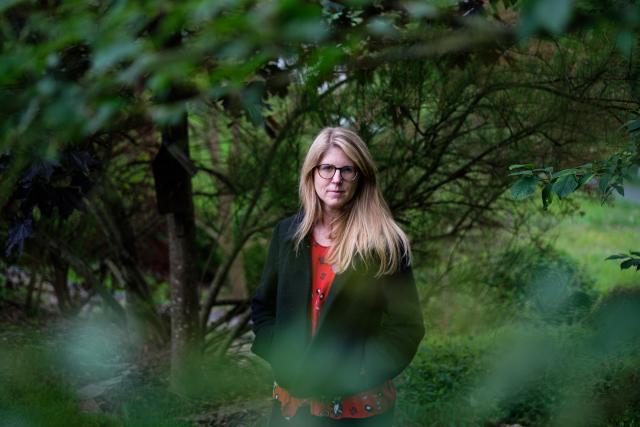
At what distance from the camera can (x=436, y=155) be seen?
466 centimetres

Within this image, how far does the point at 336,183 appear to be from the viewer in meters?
2.68

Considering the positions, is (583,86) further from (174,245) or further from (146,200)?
(146,200)

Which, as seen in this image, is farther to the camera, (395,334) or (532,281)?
(532,281)

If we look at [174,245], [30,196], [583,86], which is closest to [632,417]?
[583,86]

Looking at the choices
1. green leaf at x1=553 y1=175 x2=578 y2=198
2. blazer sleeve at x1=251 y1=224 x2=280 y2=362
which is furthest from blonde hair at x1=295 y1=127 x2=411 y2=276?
green leaf at x1=553 y1=175 x2=578 y2=198

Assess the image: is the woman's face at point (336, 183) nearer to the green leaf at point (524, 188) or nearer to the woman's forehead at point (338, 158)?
the woman's forehead at point (338, 158)

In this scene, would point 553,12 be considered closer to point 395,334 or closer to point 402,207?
point 395,334

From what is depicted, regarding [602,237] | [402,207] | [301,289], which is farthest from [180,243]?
[602,237]

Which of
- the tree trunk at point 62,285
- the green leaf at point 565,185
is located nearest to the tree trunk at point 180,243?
Answer: the tree trunk at point 62,285

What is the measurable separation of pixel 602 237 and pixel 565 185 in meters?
8.28

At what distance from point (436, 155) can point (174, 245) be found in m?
1.75

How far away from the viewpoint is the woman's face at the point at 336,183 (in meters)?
2.69

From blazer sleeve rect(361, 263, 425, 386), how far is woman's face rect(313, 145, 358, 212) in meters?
0.33

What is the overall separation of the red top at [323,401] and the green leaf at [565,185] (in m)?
0.84
